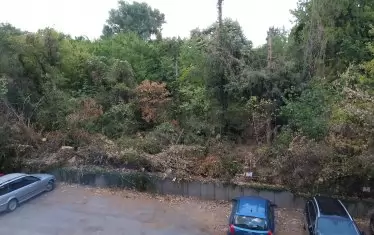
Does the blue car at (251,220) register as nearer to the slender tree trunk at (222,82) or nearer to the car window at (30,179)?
the slender tree trunk at (222,82)

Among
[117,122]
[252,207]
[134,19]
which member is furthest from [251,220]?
[134,19]

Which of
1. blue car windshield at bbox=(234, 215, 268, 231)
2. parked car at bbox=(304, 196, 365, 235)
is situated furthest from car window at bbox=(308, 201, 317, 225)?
blue car windshield at bbox=(234, 215, 268, 231)

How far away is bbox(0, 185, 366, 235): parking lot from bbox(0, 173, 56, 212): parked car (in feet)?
0.96

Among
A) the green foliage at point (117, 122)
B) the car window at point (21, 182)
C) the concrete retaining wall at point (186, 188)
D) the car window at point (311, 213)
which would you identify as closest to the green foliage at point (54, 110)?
the green foliage at point (117, 122)

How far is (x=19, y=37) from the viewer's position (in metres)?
21.0

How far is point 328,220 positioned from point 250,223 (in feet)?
7.80

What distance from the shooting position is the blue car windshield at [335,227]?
35.7ft

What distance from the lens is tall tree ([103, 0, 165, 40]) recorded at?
44.8 m

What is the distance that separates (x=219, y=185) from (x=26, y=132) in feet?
32.7

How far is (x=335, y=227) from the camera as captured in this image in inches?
434

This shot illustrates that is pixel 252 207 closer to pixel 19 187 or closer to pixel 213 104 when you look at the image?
pixel 213 104

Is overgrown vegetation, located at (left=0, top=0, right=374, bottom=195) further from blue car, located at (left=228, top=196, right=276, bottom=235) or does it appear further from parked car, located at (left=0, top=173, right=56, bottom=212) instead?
blue car, located at (left=228, top=196, right=276, bottom=235)

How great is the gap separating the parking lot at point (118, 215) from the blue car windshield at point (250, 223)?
1.38 meters

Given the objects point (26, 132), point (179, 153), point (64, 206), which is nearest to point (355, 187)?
point (179, 153)
